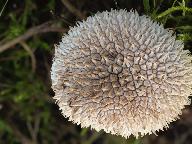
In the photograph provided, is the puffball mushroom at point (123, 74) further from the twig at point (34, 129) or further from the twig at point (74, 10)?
the twig at point (34, 129)

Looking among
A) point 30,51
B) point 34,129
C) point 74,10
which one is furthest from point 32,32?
point 34,129

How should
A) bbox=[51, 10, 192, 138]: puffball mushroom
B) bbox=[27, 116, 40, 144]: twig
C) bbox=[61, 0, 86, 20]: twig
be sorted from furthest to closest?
bbox=[27, 116, 40, 144]: twig
bbox=[61, 0, 86, 20]: twig
bbox=[51, 10, 192, 138]: puffball mushroom

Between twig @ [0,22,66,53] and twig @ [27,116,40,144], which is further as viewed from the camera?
twig @ [27,116,40,144]

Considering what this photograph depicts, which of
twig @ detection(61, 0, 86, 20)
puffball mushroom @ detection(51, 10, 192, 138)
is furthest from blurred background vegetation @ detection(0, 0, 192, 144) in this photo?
puffball mushroom @ detection(51, 10, 192, 138)

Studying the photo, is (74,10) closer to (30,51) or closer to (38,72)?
(30,51)

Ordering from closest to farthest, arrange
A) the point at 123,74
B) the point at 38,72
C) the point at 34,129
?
the point at 123,74 < the point at 38,72 < the point at 34,129

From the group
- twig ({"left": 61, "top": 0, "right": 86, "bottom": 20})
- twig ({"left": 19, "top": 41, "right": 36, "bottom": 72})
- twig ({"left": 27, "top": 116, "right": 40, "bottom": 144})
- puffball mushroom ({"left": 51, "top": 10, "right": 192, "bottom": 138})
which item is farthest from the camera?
twig ({"left": 27, "top": 116, "right": 40, "bottom": 144})

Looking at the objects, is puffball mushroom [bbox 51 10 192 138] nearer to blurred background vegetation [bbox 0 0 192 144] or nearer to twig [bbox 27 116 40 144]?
blurred background vegetation [bbox 0 0 192 144]

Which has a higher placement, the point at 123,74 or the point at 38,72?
the point at 38,72
